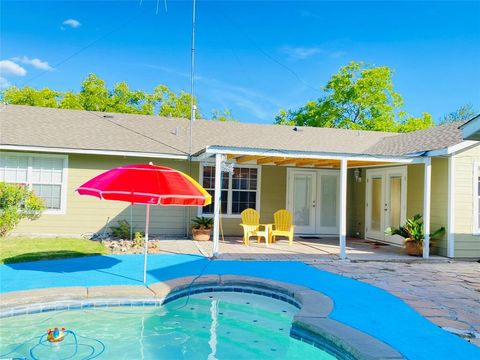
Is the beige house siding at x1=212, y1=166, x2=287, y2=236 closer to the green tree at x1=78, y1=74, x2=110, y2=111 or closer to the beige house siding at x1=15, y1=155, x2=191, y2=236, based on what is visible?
the beige house siding at x1=15, y1=155, x2=191, y2=236

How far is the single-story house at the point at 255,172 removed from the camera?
10.4 m

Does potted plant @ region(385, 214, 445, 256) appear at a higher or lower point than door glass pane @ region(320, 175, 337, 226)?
lower

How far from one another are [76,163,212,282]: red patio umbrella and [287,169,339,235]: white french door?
8.29 metres

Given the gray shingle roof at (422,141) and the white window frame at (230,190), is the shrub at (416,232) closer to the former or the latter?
the gray shingle roof at (422,141)

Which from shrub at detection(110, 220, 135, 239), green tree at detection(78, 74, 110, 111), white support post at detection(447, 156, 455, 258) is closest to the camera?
white support post at detection(447, 156, 455, 258)

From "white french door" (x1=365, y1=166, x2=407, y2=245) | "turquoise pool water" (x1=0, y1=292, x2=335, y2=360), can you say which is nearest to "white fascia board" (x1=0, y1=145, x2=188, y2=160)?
"turquoise pool water" (x1=0, y1=292, x2=335, y2=360)

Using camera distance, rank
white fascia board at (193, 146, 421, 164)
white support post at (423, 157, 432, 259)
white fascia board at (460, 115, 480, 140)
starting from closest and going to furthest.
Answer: white fascia board at (460, 115, 480, 140) → white fascia board at (193, 146, 421, 164) → white support post at (423, 157, 432, 259)

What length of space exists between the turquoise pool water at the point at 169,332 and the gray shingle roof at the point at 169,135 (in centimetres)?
699

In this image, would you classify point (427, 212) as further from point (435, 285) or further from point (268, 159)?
point (268, 159)

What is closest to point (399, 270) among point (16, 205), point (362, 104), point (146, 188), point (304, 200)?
point (146, 188)

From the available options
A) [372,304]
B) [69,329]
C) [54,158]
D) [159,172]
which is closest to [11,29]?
[54,158]

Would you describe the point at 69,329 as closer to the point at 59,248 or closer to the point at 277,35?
the point at 59,248

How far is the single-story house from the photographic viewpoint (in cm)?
1045

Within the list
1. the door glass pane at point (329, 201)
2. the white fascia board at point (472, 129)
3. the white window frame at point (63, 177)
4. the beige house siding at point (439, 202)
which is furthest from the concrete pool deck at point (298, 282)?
the door glass pane at point (329, 201)
